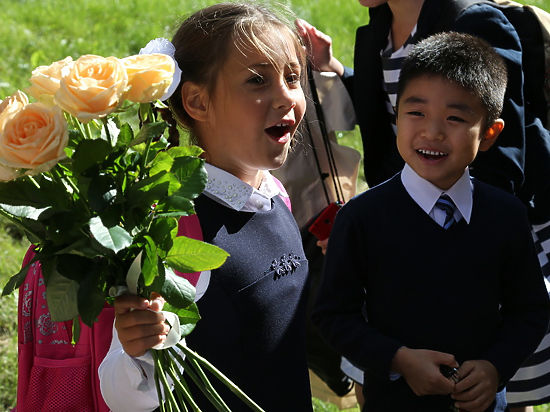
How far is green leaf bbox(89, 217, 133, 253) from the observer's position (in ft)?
4.73

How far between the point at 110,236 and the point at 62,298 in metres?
0.17

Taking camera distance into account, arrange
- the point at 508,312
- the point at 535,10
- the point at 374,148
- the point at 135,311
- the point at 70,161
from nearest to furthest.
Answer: the point at 70,161 < the point at 135,311 < the point at 508,312 < the point at 535,10 < the point at 374,148

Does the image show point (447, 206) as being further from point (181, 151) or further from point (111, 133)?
point (111, 133)

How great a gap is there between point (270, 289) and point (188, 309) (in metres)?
0.41

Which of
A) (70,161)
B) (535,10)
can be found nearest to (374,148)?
(535,10)

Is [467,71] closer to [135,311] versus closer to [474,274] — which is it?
[474,274]

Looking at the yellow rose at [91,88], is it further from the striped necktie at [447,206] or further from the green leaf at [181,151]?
the striped necktie at [447,206]

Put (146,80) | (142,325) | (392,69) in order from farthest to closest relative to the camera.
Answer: (392,69) < (142,325) < (146,80)

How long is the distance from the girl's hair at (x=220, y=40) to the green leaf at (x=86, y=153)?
70cm

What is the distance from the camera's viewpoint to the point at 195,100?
2.20 metres

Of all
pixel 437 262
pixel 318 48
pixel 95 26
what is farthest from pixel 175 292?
pixel 95 26

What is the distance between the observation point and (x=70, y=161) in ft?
5.04

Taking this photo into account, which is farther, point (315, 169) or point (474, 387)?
point (315, 169)

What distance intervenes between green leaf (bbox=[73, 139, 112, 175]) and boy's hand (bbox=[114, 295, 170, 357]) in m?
0.28
